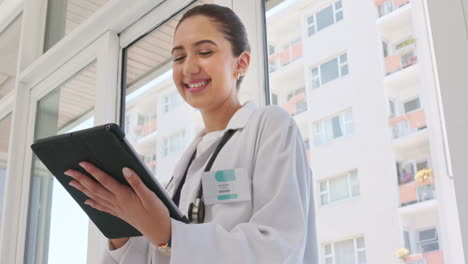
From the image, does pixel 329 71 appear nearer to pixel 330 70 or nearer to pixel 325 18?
pixel 330 70

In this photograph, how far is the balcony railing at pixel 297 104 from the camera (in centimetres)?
206

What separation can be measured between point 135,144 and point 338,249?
1280mm

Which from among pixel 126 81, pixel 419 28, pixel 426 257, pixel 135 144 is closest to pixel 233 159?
pixel 426 257

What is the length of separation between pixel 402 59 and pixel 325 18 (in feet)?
1.28

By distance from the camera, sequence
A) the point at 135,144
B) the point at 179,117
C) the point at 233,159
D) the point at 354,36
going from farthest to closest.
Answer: the point at 135,144 < the point at 179,117 < the point at 354,36 < the point at 233,159

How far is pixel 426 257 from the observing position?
1594 millimetres

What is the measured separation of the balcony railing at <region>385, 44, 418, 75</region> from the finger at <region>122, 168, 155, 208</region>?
919 mm

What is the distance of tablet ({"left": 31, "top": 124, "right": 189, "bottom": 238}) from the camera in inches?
45.6

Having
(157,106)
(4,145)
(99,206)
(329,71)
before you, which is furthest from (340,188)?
(4,145)

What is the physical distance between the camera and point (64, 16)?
3773 mm

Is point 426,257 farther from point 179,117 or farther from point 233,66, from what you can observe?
point 179,117

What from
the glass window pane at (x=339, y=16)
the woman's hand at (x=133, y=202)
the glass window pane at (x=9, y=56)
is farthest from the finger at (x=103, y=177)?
the glass window pane at (x=9, y=56)

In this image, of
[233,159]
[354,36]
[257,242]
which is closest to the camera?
[257,242]

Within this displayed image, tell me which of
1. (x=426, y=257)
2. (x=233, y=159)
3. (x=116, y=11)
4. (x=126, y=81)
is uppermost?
(x=116, y=11)
